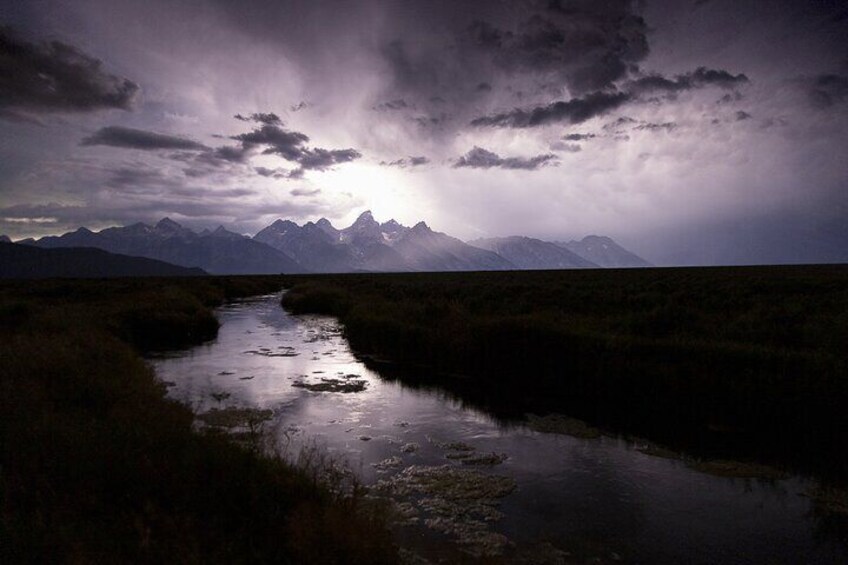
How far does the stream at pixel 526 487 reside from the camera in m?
7.23

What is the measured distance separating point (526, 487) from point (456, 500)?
1628mm

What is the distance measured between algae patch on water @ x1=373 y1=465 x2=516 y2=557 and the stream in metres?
0.03

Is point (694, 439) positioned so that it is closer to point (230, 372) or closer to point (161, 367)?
point (230, 372)

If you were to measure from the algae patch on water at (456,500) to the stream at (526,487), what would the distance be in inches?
1.0

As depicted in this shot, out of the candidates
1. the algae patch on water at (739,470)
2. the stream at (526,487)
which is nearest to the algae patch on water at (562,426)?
the stream at (526,487)

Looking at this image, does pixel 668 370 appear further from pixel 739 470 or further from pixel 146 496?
pixel 146 496

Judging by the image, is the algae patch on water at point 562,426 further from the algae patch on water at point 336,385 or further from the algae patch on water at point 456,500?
the algae patch on water at point 336,385

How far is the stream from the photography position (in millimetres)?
7227

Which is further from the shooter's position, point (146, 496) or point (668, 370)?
point (668, 370)

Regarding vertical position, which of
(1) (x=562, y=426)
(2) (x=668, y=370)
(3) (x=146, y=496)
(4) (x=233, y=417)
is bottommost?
(4) (x=233, y=417)

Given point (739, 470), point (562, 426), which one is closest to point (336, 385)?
point (562, 426)

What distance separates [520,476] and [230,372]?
45.8ft

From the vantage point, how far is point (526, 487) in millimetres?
9258

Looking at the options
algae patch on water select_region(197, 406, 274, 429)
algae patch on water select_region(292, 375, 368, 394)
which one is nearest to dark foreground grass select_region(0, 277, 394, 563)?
algae patch on water select_region(197, 406, 274, 429)
